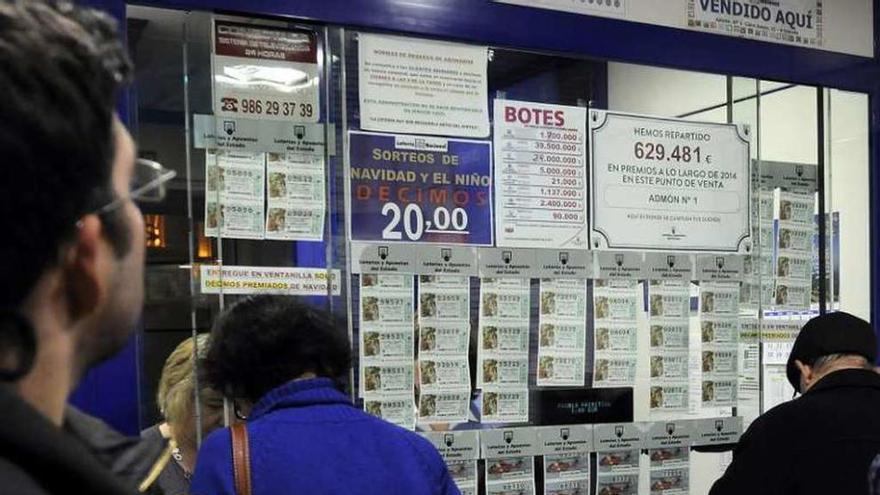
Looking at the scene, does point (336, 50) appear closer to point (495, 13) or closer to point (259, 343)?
point (495, 13)

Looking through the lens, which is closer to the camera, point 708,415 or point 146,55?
point 146,55

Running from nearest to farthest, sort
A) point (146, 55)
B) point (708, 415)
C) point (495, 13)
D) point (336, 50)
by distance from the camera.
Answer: point (146, 55) → point (336, 50) → point (495, 13) → point (708, 415)

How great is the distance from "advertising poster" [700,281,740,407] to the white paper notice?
2.98 ft

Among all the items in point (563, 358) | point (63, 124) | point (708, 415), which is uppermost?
point (63, 124)

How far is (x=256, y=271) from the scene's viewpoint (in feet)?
7.59

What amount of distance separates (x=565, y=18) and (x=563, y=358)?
97cm

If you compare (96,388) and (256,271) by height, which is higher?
(256,271)

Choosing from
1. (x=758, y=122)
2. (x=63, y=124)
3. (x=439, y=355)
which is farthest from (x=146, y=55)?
(x=758, y=122)

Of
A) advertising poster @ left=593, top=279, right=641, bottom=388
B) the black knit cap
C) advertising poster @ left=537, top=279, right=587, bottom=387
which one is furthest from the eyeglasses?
the black knit cap

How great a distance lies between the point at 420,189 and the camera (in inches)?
98.8

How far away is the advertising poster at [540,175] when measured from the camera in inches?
102

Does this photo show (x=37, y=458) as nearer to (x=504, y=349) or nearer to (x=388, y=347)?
(x=388, y=347)

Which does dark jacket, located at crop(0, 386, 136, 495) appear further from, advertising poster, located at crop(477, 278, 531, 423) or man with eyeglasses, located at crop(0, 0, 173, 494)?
advertising poster, located at crop(477, 278, 531, 423)

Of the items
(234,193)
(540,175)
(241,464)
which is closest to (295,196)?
(234,193)
